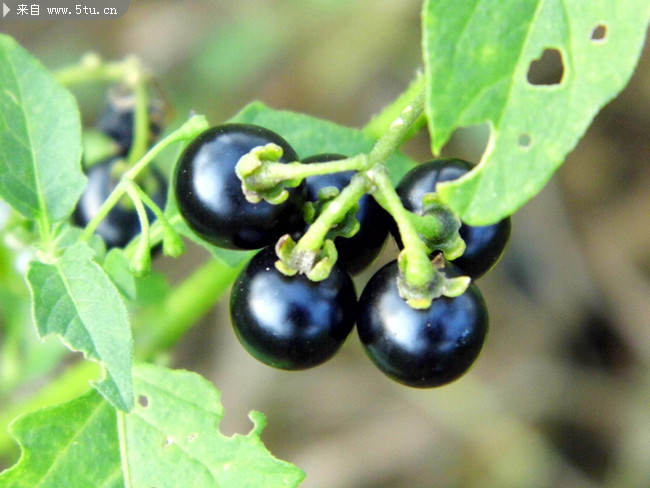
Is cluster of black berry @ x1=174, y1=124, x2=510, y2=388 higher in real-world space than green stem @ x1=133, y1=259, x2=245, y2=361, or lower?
higher

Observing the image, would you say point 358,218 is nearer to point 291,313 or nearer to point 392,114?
point 291,313

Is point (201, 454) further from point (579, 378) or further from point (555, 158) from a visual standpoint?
point (579, 378)

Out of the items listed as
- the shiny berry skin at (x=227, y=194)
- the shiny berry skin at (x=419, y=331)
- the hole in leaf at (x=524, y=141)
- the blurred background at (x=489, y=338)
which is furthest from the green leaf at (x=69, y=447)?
the blurred background at (x=489, y=338)

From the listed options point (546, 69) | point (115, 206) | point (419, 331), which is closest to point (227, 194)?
point (419, 331)

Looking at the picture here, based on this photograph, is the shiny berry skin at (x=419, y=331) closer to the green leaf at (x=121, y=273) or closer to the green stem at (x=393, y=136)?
the green stem at (x=393, y=136)

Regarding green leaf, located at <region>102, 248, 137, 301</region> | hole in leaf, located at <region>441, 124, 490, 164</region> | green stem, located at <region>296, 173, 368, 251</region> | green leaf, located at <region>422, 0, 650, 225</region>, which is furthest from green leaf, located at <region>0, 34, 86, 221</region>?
hole in leaf, located at <region>441, 124, 490, 164</region>

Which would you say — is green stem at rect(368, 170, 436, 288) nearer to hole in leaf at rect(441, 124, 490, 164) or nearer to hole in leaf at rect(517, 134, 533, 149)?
hole in leaf at rect(517, 134, 533, 149)
